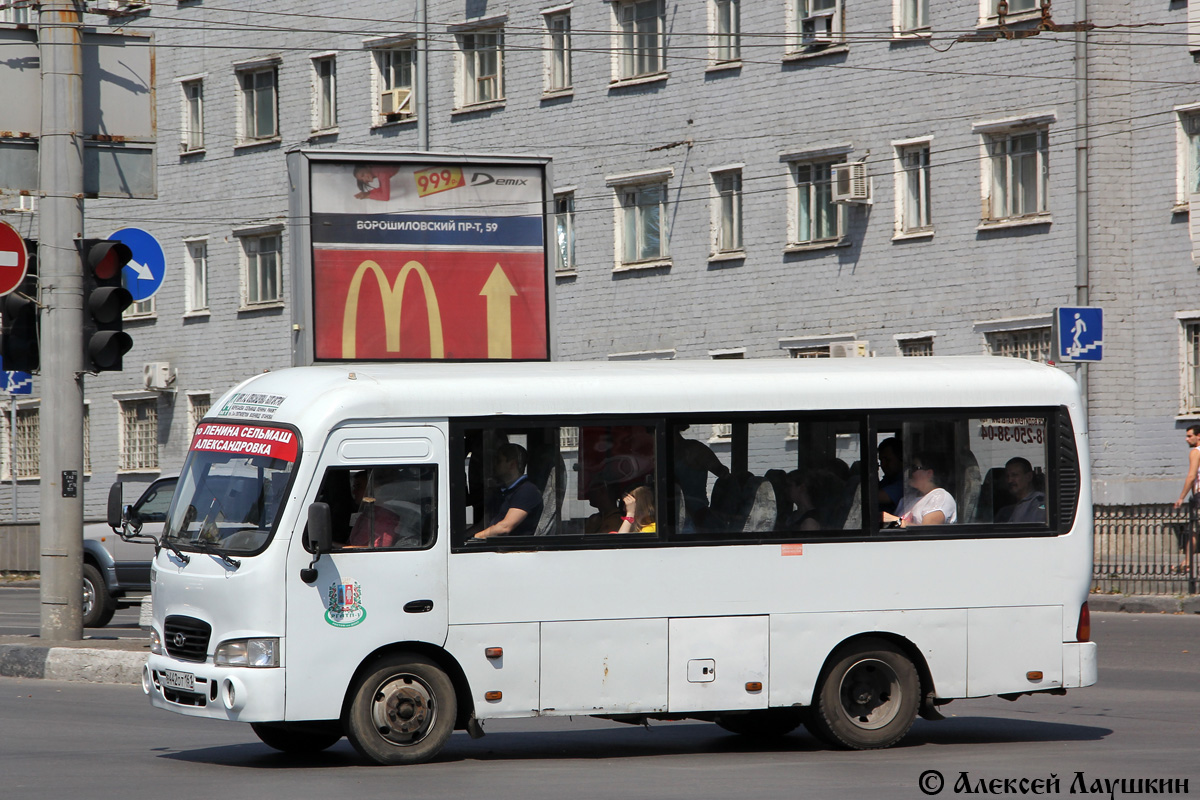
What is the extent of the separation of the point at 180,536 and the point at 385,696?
1.54m

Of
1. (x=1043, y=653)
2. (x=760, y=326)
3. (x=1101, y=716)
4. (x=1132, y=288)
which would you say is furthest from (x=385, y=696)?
(x=760, y=326)

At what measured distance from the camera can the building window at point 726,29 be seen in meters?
33.7

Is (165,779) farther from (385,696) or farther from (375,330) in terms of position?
(375,330)

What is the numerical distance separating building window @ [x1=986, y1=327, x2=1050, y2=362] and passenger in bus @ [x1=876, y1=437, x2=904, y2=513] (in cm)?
1886

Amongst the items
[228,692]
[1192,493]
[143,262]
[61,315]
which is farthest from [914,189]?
[228,692]

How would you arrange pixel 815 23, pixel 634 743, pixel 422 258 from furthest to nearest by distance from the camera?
1. pixel 815 23
2. pixel 422 258
3. pixel 634 743

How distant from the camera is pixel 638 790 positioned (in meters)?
8.98

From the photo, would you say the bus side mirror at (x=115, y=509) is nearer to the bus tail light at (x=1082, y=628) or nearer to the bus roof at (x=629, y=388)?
the bus roof at (x=629, y=388)

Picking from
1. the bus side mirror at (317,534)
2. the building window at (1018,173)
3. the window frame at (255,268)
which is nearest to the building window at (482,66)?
the window frame at (255,268)

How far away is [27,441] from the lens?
153 ft

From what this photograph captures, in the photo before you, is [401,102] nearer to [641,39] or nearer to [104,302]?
[641,39]

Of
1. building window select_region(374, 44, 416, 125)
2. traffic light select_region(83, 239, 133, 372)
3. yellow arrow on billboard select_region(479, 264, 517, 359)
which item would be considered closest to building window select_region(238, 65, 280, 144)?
building window select_region(374, 44, 416, 125)

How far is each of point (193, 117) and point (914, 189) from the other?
19764 millimetres

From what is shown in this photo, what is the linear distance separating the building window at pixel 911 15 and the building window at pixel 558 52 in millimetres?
7586
